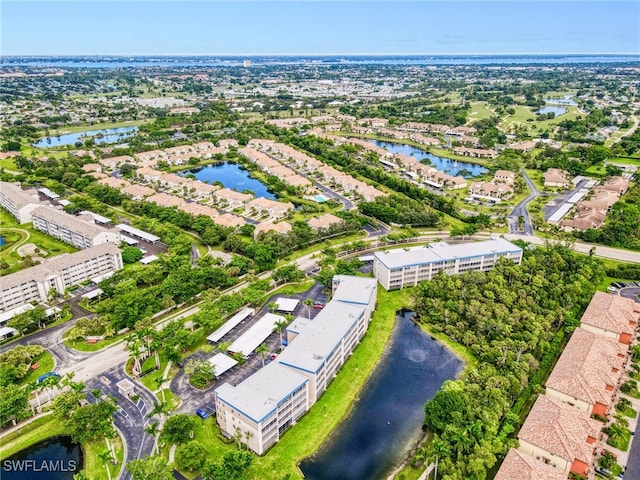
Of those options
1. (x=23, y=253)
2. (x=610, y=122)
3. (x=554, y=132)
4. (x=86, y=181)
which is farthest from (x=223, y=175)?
(x=610, y=122)

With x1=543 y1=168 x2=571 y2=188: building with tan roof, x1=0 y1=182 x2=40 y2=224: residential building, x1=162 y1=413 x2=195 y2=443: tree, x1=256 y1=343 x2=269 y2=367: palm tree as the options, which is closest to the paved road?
x1=543 y1=168 x2=571 y2=188: building with tan roof

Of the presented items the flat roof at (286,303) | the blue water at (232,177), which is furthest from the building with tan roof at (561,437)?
the blue water at (232,177)

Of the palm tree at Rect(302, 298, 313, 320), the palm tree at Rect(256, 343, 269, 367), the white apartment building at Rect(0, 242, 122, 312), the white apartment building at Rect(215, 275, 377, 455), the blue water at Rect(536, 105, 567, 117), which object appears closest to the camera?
the white apartment building at Rect(215, 275, 377, 455)

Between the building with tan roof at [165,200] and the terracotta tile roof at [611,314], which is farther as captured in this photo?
the building with tan roof at [165,200]

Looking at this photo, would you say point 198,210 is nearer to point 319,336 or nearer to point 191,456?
point 319,336

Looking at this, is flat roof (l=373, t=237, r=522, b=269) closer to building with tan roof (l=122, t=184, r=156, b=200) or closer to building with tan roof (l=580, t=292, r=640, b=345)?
building with tan roof (l=580, t=292, r=640, b=345)

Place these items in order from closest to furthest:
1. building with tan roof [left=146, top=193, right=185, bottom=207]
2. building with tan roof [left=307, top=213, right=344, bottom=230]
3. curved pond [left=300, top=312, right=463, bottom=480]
Result: curved pond [left=300, top=312, right=463, bottom=480] < building with tan roof [left=307, top=213, right=344, bottom=230] < building with tan roof [left=146, top=193, right=185, bottom=207]

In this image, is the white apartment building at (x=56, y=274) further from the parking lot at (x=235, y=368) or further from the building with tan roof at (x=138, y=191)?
the building with tan roof at (x=138, y=191)
